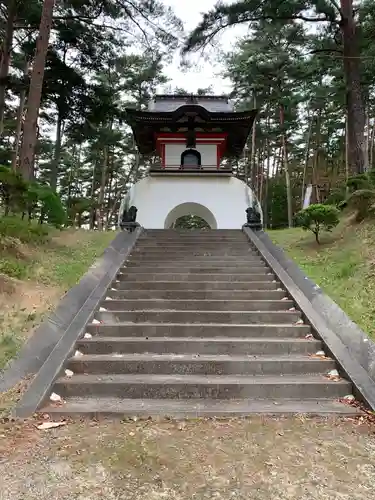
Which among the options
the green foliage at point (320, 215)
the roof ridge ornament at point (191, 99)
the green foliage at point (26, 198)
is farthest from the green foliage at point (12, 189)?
the roof ridge ornament at point (191, 99)

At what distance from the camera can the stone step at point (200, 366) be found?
371cm

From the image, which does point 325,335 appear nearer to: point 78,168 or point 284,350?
point 284,350

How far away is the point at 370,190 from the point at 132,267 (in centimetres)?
500

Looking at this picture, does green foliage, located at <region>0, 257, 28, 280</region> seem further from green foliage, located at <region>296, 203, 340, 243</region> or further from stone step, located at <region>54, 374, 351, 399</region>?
green foliage, located at <region>296, 203, 340, 243</region>

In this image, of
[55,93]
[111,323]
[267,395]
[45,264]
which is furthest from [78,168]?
[267,395]

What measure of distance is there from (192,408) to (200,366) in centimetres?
60

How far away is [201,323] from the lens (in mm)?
4703

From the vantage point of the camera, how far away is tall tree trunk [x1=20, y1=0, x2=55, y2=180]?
8.99 meters

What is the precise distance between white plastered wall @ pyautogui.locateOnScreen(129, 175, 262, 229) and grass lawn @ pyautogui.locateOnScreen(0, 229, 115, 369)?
4.67m

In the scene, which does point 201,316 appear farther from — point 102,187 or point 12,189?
point 102,187

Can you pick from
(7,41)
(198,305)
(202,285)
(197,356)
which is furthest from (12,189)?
(7,41)

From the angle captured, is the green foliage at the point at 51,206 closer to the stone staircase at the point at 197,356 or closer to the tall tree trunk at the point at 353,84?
the stone staircase at the point at 197,356

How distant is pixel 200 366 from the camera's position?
372cm

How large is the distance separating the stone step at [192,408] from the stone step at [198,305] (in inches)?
71.3
